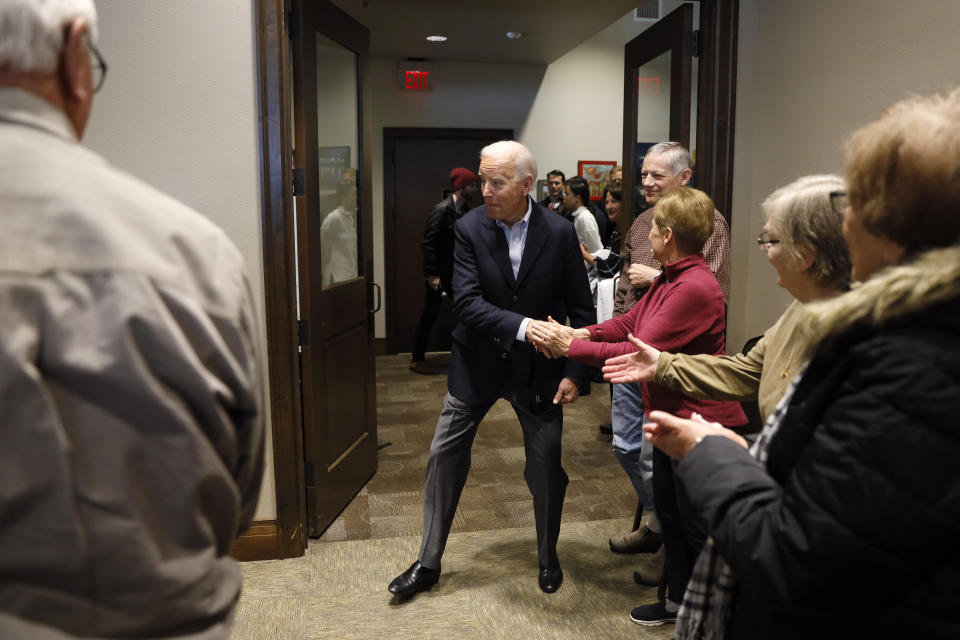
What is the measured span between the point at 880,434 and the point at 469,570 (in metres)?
2.28

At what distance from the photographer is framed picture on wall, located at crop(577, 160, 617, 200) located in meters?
7.27

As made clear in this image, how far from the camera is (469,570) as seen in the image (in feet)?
9.69

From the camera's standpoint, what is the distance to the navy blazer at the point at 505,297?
8.84ft

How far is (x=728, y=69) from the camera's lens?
138 inches

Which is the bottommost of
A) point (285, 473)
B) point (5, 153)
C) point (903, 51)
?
point (285, 473)

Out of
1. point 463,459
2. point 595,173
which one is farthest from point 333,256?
point 595,173

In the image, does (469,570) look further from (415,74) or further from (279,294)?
(415,74)

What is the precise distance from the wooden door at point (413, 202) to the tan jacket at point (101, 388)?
6.18 m

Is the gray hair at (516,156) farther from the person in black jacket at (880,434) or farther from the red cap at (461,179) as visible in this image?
the red cap at (461,179)

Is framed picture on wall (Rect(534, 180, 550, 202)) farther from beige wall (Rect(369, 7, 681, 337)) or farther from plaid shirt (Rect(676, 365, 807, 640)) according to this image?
plaid shirt (Rect(676, 365, 807, 640))

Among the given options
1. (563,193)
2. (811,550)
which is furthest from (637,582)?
(563,193)

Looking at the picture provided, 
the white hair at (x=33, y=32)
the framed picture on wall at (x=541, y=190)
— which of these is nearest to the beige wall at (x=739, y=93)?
the white hair at (x=33, y=32)

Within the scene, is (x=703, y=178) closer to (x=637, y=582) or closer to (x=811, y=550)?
(x=637, y=582)

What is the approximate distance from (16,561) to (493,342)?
198cm
